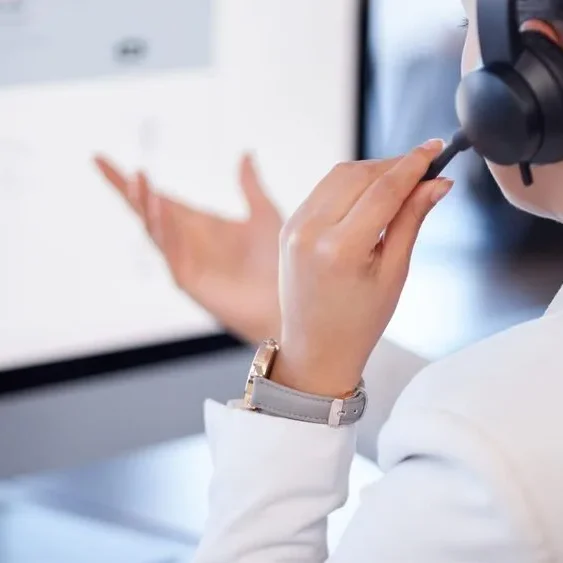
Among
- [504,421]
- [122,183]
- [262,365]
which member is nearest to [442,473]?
[504,421]

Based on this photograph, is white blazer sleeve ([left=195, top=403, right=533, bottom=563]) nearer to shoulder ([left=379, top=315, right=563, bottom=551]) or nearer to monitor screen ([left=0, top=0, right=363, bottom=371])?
shoulder ([left=379, top=315, right=563, bottom=551])

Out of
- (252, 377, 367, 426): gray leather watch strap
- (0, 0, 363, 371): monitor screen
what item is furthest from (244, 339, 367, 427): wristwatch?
(0, 0, 363, 371): monitor screen

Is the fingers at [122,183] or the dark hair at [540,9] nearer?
the dark hair at [540,9]

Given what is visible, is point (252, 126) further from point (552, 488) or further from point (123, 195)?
point (552, 488)

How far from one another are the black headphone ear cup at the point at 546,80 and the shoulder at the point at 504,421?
0.08m

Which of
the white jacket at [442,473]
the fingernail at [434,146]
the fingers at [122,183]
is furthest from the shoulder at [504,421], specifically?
the fingers at [122,183]

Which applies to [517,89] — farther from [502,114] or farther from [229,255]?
[229,255]

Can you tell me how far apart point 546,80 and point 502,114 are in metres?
0.02

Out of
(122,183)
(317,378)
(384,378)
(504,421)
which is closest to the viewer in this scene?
(504,421)

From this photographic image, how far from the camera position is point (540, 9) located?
388mm

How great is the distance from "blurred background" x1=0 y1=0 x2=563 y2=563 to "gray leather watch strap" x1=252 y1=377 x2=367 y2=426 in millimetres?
226

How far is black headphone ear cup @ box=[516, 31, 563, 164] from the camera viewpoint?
1.28ft

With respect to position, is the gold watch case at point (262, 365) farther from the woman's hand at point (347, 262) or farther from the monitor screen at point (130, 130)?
the monitor screen at point (130, 130)

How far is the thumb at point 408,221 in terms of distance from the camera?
1.47ft
